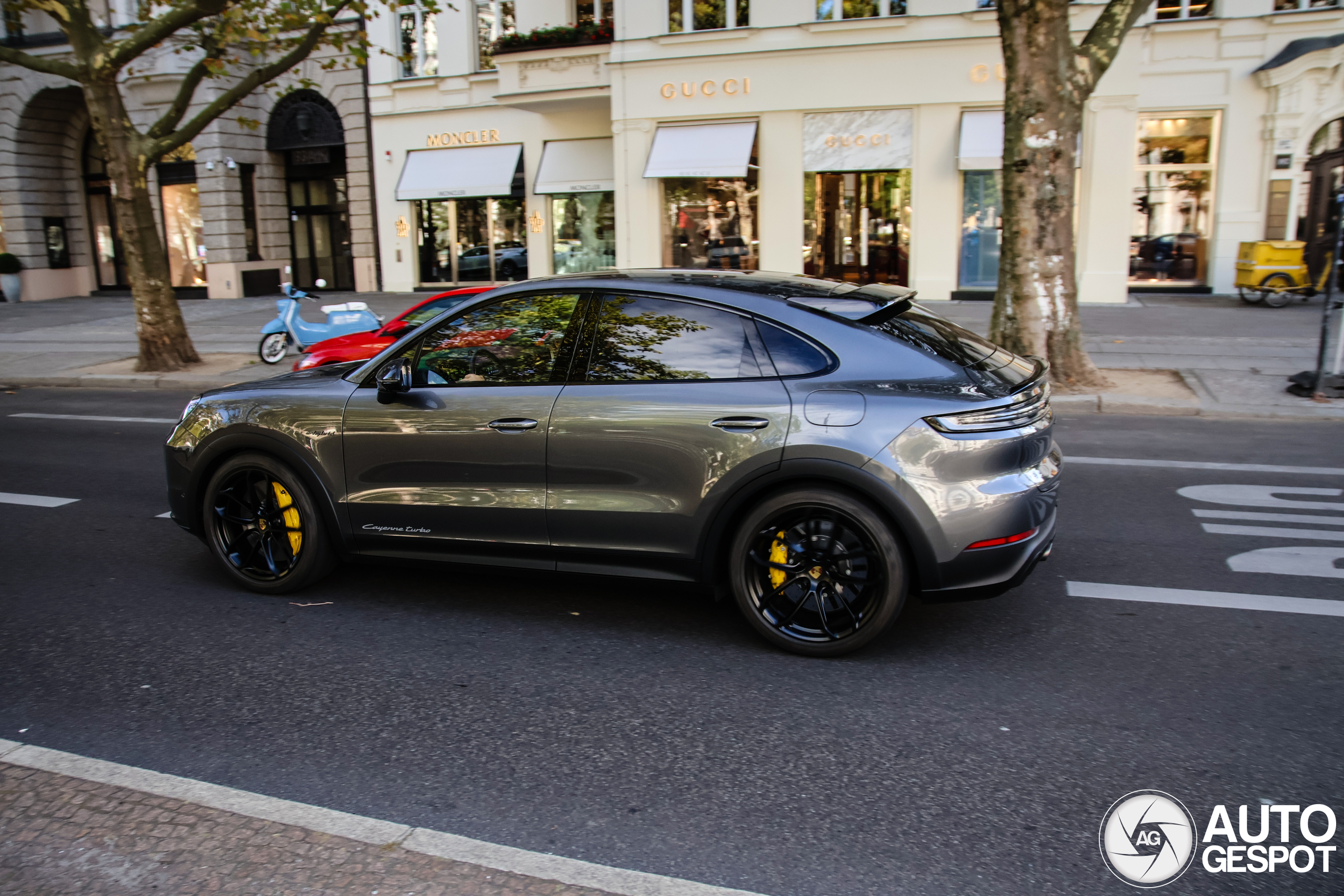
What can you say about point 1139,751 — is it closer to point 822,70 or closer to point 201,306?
point 822,70

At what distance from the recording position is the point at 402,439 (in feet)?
15.3

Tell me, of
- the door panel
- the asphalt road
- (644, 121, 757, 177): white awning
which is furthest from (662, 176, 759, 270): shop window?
the door panel

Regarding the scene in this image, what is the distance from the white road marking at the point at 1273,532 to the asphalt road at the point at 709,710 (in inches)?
3.6

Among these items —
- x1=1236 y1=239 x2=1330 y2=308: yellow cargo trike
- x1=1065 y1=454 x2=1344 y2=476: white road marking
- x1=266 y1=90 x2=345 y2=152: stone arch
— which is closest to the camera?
x1=1065 y1=454 x2=1344 y2=476: white road marking

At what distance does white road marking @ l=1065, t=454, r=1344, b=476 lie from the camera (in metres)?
7.38

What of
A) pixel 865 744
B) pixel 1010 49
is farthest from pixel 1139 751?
pixel 1010 49

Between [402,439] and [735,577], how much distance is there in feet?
5.64

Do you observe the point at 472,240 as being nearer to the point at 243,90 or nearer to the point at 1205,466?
the point at 243,90

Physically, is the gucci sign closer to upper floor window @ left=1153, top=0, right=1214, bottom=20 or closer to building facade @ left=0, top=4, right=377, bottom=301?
upper floor window @ left=1153, top=0, right=1214, bottom=20

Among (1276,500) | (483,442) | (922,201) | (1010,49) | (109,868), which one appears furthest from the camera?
(922,201)

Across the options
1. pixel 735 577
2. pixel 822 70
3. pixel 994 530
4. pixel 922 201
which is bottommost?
pixel 735 577

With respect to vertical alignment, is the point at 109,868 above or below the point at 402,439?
below

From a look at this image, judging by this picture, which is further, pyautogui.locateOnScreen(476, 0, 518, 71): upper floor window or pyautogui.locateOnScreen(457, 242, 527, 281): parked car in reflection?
pyautogui.locateOnScreen(457, 242, 527, 281): parked car in reflection

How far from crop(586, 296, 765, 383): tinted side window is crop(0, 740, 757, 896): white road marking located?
6.88 ft
